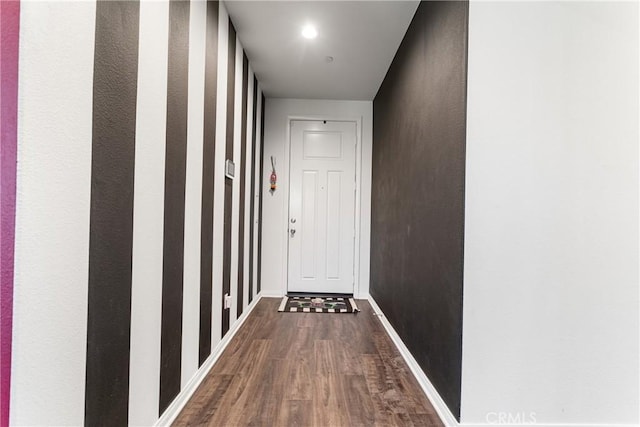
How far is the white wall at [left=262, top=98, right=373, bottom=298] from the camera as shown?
3.91 metres

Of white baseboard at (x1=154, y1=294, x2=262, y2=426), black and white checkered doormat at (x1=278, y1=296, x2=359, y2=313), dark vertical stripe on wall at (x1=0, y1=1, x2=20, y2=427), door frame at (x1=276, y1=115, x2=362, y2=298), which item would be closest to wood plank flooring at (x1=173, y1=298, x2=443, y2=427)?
white baseboard at (x1=154, y1=294, x2=262, y2=426)

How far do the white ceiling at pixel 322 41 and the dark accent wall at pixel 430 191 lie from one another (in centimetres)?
18

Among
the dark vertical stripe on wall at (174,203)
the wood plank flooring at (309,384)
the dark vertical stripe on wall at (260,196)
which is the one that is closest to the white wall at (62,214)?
the dark vertical stripe on wall at (174,203)

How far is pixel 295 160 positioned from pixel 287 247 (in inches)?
43.4

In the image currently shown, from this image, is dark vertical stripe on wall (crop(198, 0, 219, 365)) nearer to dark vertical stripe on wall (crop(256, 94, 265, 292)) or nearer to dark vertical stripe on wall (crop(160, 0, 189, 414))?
dark vertical stripe on wall (crop(160, 0, 189, 414))

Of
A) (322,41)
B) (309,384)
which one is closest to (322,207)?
(322,41)

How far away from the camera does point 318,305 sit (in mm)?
3504

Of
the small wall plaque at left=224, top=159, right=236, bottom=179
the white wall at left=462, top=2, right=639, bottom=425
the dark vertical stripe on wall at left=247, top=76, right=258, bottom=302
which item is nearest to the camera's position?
the white wall at left=462, top=2, right=639, bottom=425

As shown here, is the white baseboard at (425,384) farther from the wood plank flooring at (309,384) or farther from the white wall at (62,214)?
the white wall at (62,214)

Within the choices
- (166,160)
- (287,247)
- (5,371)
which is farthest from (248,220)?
(5,371)

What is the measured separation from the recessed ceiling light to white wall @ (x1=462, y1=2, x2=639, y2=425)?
134 centimetres

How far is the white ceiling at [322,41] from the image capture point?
7.18 feet

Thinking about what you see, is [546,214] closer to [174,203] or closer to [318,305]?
[174,203]

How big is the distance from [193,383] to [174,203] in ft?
3.35
